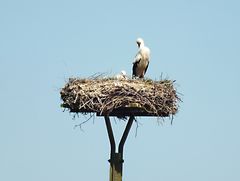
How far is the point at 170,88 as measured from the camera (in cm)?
1223

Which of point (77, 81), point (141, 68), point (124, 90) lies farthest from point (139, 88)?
point (141, 68)

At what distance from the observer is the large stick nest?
11.4m

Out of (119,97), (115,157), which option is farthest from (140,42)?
(115,157)

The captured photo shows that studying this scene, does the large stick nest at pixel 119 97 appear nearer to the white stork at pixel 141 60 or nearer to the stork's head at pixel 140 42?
the white stork at pixel 141 60

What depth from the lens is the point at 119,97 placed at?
11.5m

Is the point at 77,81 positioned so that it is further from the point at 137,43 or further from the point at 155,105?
the point at 137,43

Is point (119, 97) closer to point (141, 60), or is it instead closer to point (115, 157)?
point (115, 157)

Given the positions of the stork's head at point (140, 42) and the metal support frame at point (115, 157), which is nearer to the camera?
the metal support frame at point (115, 157)

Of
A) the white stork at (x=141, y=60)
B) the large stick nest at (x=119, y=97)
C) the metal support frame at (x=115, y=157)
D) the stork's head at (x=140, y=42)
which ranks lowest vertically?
the metal support frame at (x=115, y=157)

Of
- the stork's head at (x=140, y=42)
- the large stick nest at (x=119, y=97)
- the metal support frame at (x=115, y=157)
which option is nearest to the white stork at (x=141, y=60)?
the stork's head at (x=140, y=42)

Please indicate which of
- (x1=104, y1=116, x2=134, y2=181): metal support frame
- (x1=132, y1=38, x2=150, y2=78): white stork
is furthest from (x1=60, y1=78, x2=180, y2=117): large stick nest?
(x1=132, y1=38, x2=150, y2=78): white stork

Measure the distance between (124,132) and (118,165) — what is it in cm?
60

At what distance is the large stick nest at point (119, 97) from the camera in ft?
37.3

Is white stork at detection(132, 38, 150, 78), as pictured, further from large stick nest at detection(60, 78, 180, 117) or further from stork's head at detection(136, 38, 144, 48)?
large stick nest at detection(60, 78, 180, 117)
